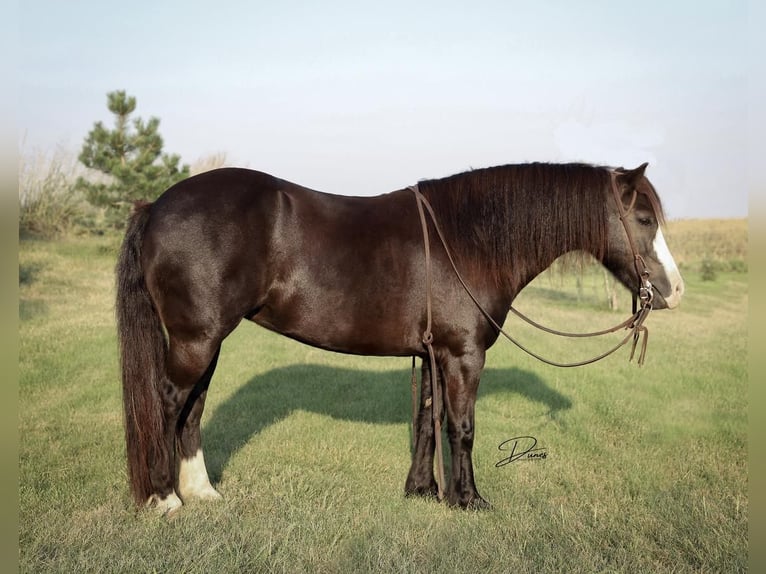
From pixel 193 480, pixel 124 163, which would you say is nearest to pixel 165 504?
pixel 193 480

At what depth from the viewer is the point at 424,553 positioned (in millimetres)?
3414

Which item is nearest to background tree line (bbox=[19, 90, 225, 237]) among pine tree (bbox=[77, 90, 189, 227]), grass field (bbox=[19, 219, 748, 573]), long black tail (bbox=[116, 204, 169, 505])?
pine tree (bbox=[77, 90, 189, 227])

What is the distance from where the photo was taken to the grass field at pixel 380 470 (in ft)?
11.0

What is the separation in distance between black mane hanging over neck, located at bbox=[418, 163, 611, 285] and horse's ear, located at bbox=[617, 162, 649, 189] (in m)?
0.09

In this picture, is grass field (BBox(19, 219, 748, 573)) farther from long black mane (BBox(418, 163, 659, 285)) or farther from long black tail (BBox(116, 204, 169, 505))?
long black mane (BBox(418, 163, 659, 285))

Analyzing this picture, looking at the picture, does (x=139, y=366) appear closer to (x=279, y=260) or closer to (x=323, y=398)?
(x=279, y=260)

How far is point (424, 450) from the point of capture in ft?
14.8

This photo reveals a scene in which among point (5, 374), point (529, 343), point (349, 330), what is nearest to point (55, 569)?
point (5, 374)

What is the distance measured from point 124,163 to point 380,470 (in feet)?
51.7

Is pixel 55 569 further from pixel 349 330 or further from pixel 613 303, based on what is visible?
pixel 613 303

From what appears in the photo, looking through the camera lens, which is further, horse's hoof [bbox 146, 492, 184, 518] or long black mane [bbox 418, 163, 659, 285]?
long black mane [bbox 418, 163, 659, 285]

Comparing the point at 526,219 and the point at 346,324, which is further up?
the point at 526,219

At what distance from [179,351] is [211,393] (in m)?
3.71

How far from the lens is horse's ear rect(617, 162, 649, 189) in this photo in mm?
3986
